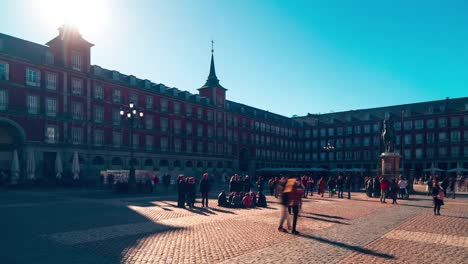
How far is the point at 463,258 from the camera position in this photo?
7.82 metres

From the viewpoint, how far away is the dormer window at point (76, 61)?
41.1 metres

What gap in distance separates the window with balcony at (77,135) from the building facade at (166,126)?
114mm

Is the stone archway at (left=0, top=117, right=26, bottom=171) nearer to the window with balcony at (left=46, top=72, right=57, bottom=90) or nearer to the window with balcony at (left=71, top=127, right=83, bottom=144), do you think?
the window with balcony at (left=71, top=127, right=83, bottom=144)

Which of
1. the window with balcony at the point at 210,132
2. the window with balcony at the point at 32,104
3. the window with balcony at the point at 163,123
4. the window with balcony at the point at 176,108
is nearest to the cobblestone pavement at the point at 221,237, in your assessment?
the window with balcony at the point at 32,104

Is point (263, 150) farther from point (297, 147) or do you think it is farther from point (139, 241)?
point (139, 241)

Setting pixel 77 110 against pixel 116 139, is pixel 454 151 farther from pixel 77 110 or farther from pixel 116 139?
pixel 77 110

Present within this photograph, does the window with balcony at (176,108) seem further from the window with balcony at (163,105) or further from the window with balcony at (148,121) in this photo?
the window with balcony at (148,121)

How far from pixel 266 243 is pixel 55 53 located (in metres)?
39.9

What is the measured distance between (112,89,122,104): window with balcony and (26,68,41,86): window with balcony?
937cm

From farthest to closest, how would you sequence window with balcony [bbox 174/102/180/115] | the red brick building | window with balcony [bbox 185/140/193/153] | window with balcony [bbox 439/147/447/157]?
window with balcony [bbox 439/147/447/157] < window with balcony [bbox 185/140/193/153] < window with balcony [bbox 174/102/180/115] < the red brick building

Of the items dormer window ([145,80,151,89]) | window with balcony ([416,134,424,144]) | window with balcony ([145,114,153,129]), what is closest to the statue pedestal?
window with balcony ([145,114,153,129])

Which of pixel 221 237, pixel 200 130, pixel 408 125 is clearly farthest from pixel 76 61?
pixel 408 125

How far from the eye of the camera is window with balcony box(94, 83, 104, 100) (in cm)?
4316

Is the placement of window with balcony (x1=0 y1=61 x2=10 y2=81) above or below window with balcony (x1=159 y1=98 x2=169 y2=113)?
above
